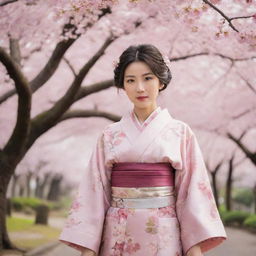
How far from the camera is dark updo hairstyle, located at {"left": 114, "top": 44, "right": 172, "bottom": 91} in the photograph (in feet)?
10.6

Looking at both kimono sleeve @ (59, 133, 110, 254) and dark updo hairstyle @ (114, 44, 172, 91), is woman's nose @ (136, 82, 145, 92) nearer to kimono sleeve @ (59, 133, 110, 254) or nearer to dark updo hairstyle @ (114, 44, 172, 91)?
dark updo hairstyle @ (114, 44, 172, 91)

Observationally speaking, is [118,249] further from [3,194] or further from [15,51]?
[15,51]

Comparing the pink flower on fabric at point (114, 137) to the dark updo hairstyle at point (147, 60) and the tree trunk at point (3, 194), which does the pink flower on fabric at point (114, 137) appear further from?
the tree trunk at point (3, 194)

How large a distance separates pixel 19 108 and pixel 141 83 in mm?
4793

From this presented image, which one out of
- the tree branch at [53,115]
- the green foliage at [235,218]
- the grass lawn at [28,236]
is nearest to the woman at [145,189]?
the tree branch at [53,115]

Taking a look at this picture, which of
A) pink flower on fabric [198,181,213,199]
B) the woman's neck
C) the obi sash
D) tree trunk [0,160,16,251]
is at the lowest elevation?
tree trunk [0,160,16,251]

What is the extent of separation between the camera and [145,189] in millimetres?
3082

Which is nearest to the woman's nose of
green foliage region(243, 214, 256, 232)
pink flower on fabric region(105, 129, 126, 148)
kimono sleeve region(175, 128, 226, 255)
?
pink flower on fabric region(105, 129, 126, 148)

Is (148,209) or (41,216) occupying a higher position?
(148,209)

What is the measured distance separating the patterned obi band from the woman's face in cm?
44

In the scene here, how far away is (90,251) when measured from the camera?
10.2ft

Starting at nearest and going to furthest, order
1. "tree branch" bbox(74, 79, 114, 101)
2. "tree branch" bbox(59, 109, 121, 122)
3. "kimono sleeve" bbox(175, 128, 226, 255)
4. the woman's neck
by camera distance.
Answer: "kimono sleeve" bbox(175, 128, 226, 255), the woman's neck, "tree branch" bbox(74, 79, 114, 101), "tree branch" bbox(59, 109, 121, 122)

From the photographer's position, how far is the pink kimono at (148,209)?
10.1 ft

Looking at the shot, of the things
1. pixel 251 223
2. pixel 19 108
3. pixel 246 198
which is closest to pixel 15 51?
pixel 19 108
